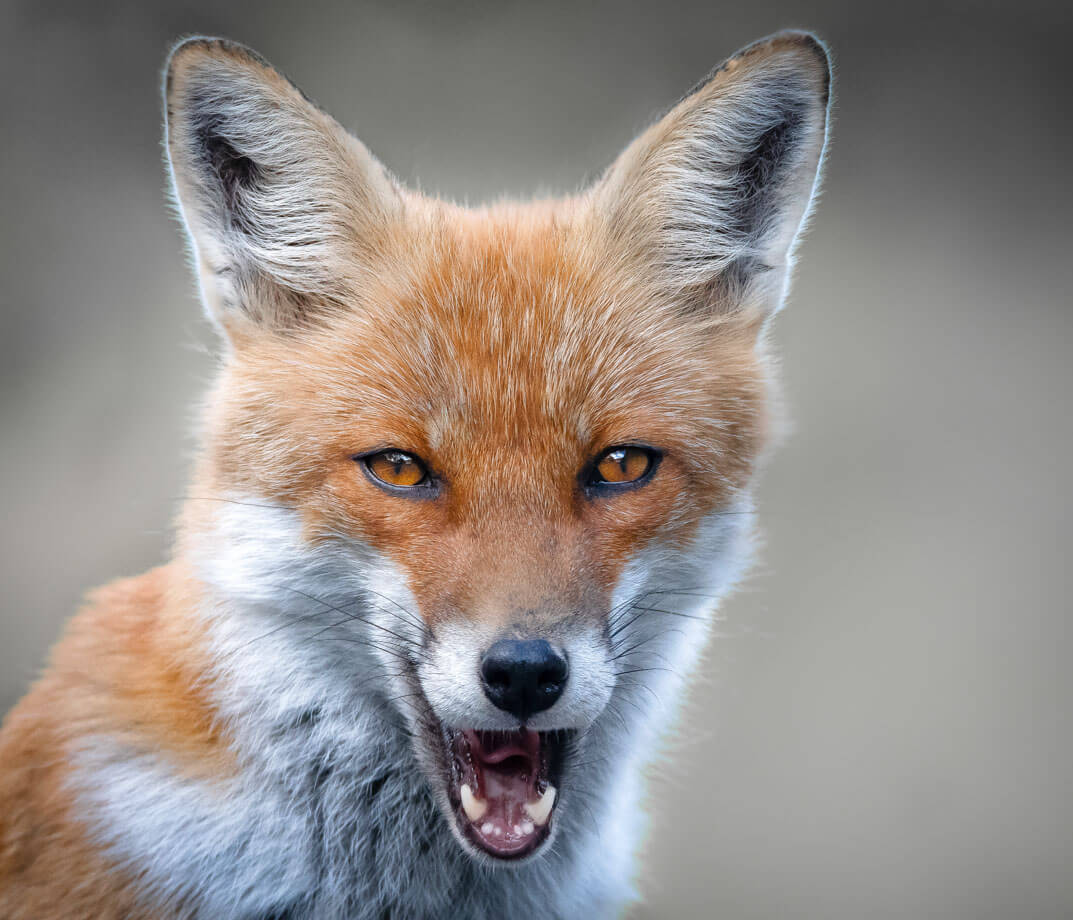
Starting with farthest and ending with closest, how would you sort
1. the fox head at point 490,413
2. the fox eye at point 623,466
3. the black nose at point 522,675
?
the fox eye at point 623,466
the fox head at point 490,413
the black nose at point 522,675

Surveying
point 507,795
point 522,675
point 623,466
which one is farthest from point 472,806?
point 623,466

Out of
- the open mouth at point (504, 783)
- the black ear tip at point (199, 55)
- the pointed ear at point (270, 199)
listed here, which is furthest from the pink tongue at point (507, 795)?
the black ear tip at point (199, 55)

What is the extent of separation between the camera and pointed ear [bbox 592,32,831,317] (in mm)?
1339

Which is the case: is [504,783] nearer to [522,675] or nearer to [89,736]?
[522,675]

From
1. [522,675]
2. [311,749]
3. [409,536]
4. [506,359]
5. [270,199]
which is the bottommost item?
[311,749]

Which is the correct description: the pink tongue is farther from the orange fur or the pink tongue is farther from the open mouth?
the orange fur

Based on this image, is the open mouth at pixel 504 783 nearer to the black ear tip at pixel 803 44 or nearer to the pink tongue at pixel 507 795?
the pink tongue at pixel 507 795

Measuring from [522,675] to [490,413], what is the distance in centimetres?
37

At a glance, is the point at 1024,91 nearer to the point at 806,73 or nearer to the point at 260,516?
the point at 806,73

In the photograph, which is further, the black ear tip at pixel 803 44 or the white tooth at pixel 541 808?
the black ear tip at pixel 803 44

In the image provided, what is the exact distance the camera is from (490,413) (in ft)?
3.98

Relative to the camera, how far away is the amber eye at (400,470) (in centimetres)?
122

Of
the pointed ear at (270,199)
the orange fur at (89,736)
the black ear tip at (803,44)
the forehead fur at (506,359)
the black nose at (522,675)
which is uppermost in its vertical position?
the black ear tip at (803,44)

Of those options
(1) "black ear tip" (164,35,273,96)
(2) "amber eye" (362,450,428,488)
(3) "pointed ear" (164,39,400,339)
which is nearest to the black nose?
(2) "amber eye" (362,450,428,488)
